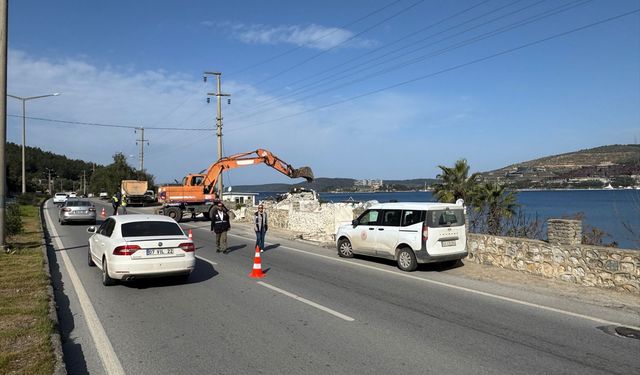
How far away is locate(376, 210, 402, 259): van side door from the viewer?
13.1 m

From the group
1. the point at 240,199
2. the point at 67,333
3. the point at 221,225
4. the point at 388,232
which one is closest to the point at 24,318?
the point at 67,333

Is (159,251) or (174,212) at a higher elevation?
(159,251)

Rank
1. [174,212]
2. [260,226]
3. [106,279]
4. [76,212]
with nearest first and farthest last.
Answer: [106,279] → [260,226] → [76,212] → [174,212]

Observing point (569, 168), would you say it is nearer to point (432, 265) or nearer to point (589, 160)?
point (589, 160)

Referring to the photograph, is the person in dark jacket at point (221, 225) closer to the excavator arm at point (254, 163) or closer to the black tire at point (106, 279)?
the black tire at point (106, 279)

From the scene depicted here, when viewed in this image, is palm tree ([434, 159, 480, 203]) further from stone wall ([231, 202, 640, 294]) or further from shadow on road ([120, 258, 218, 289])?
shadow on road ([120, 258, 218, 289])

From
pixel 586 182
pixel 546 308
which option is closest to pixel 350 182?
pixel 586 182

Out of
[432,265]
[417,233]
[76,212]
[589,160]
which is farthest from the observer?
[589,160]

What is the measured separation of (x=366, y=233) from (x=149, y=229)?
6.24 m

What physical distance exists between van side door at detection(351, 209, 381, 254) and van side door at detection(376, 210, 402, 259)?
0.70ft

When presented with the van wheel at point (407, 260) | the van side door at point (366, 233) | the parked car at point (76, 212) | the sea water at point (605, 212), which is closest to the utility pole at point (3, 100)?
the van side door at point (366, 233)

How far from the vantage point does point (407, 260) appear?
12578 millimetres

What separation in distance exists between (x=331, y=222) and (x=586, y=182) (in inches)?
483

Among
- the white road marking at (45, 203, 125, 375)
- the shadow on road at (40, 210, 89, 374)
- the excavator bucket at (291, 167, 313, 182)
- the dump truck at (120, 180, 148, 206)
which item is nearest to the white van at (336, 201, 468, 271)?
the white road marking at (45, 203, 125, 375)
